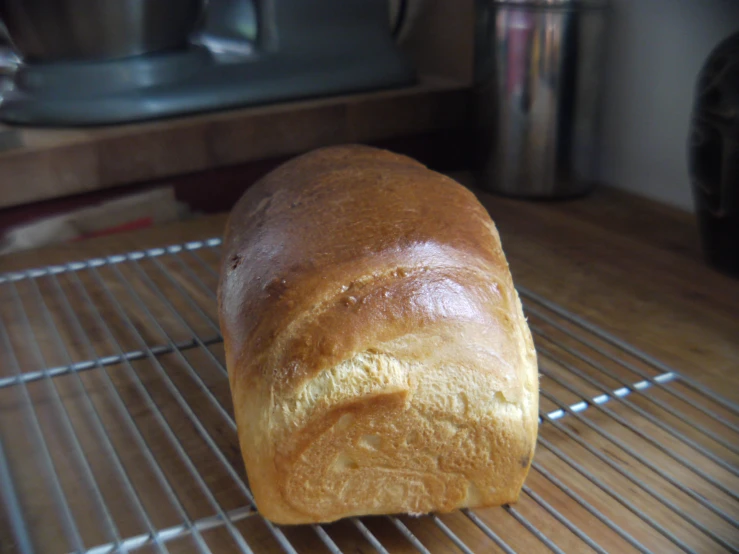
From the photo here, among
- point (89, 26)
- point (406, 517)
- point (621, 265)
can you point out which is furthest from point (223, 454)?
point (89, 26)

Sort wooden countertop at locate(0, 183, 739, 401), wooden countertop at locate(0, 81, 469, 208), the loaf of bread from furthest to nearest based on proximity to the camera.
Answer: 1. wooden countertop at locate(0, 81, 469, 208)
2. wooden countertop at locate(0, 183, 739, 401)
3. the loaf of bread

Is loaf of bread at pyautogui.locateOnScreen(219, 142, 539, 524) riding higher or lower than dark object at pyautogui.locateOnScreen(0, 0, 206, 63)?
lower

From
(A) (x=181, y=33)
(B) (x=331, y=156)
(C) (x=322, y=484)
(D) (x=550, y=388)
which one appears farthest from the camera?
(A) (x=181, y=33)

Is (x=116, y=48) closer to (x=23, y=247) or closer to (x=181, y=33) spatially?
(x=181, y=33)

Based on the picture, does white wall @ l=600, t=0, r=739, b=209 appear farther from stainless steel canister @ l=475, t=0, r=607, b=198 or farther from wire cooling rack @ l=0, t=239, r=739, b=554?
wire cooling rack @ l=0, t=239, r=739, b=554

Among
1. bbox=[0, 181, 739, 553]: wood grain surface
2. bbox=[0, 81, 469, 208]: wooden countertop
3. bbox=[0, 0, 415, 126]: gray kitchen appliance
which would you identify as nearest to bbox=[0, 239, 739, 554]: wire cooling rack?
bbox=[0, 181, 739, 553]: wood grain surface

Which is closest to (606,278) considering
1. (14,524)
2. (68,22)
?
(14,524)
